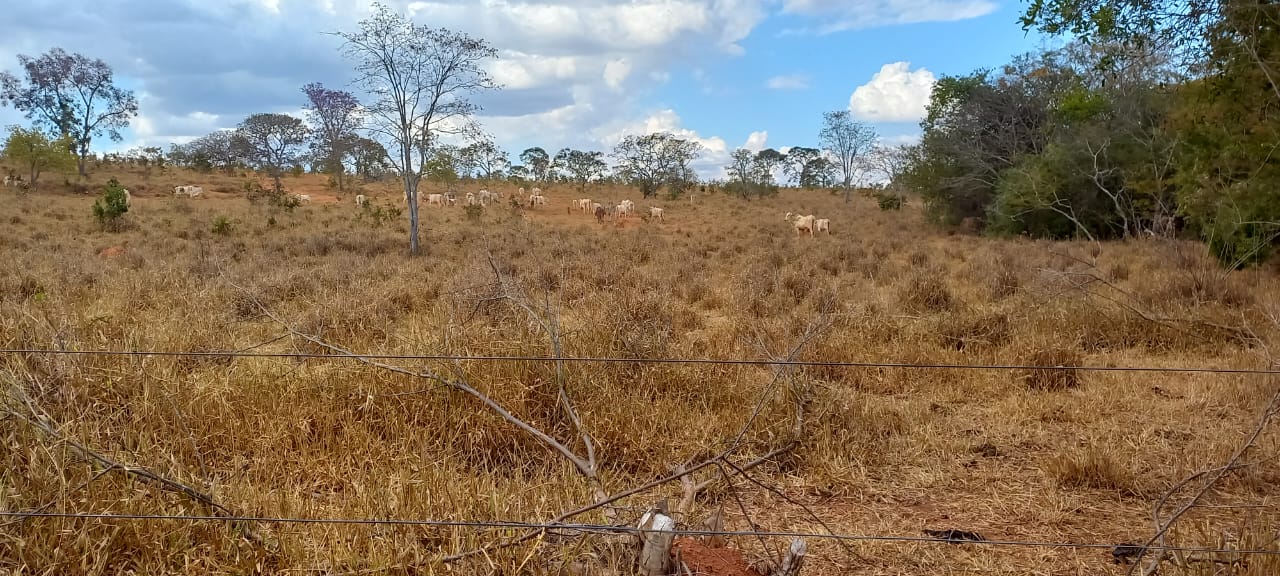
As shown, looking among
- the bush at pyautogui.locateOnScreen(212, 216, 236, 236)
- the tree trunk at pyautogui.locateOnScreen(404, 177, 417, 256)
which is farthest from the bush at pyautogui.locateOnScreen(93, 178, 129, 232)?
the tree trunk at pyautogui.locateOnScreen(404, 177, 417, 256)

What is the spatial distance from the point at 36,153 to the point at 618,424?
98.1 feet

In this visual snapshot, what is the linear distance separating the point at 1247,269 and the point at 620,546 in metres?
10.8

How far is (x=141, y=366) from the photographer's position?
150 inches

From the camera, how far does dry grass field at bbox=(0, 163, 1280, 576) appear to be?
2615 millimetres

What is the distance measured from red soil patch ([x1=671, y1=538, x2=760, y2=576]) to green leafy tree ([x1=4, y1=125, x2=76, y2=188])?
30.9 metres

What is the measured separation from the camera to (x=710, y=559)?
97.7 inches

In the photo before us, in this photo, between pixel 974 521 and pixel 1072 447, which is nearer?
pixel 974 521

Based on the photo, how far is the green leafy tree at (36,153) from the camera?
2425 centimetres

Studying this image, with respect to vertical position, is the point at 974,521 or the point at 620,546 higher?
the point at 620,546

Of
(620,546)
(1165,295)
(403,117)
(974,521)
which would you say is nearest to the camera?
(620,546)

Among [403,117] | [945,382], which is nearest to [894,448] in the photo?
[945,382]

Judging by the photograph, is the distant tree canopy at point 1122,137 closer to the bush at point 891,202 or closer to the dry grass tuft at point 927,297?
the dry grass tuft at point 927,297

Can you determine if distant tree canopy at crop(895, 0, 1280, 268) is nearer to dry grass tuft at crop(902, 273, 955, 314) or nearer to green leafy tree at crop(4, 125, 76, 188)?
dry grass tuft at crop(902, 273, 955, 314)

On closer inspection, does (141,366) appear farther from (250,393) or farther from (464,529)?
(464,529)
